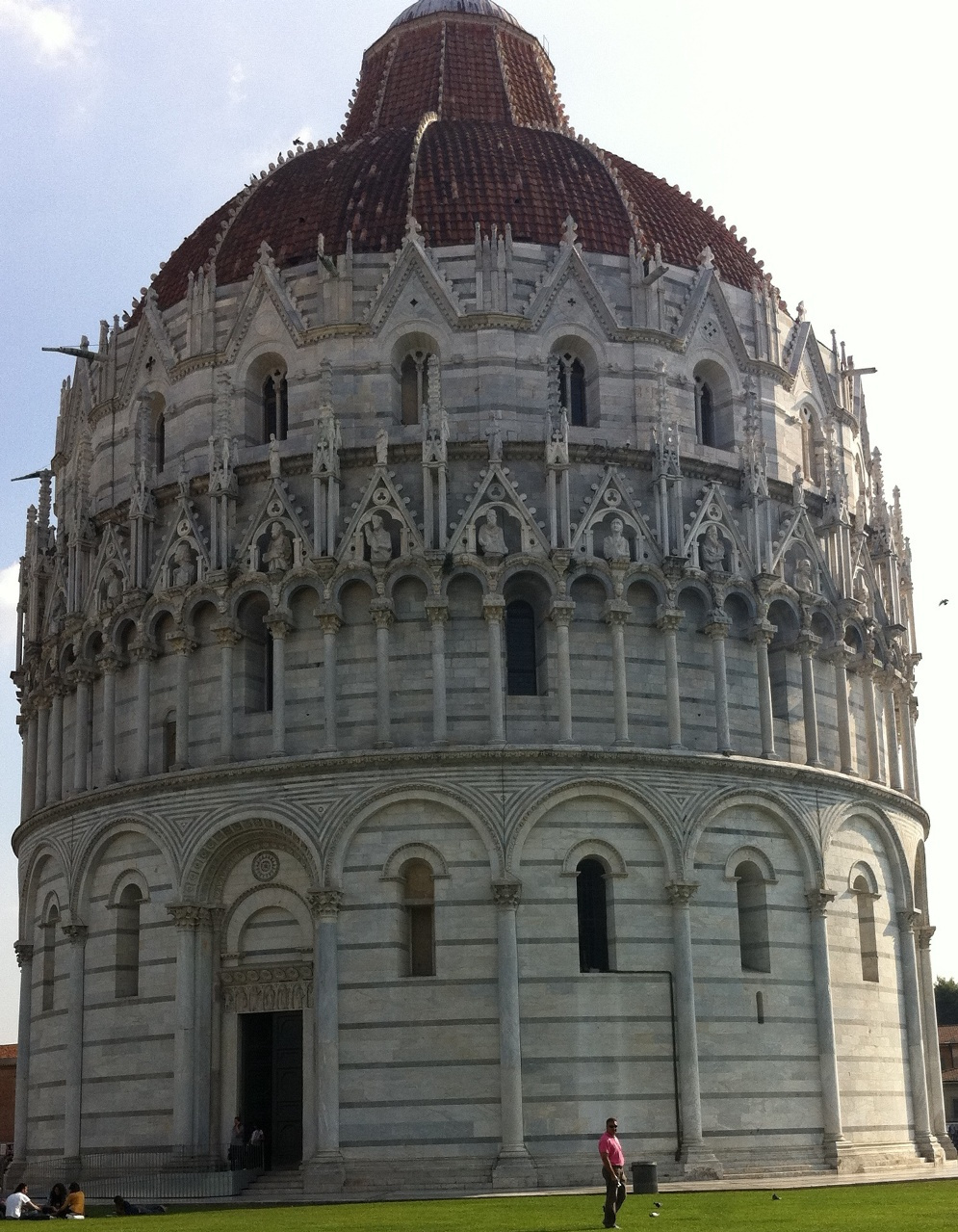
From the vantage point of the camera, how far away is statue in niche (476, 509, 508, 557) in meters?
35.4

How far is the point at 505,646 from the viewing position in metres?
35.8

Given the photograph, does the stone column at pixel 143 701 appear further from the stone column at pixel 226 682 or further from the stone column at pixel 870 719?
the stone column at pixel 870 719

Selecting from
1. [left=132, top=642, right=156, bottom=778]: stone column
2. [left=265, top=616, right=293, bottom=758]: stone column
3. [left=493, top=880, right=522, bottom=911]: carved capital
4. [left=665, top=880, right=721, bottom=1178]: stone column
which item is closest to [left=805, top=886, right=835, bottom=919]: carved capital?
[left=665, top=880, right=721, bottom=1178]: stone column

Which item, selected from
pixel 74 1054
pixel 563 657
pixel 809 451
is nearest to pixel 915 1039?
pixel 563 657

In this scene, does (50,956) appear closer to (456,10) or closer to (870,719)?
(870,719)

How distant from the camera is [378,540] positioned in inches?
1404

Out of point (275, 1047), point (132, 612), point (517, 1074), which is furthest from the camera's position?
point (132, 612)

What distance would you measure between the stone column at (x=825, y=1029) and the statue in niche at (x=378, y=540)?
1072 centimetres

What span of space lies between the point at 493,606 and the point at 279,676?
444 centimetres

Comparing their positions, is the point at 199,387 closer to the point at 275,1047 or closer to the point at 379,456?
the point at 379,456

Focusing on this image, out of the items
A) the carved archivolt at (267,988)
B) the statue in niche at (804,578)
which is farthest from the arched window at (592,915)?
the statue in niche at (804,578)

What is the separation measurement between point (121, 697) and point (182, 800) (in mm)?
3573

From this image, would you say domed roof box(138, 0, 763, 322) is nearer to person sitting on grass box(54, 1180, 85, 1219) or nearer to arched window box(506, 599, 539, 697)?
arched window box(506, 599, 539, 697)

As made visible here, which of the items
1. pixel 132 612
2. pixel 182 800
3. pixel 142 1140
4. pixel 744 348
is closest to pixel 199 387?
pixel 132 612
